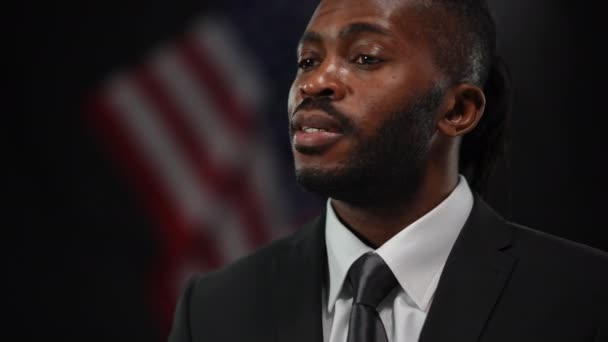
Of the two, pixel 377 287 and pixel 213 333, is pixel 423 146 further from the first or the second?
pixel 213 333

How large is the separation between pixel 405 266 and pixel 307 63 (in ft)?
1.12

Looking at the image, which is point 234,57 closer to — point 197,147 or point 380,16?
point 197,147

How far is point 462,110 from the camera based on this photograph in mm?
1224

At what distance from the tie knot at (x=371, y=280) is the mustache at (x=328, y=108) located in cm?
19

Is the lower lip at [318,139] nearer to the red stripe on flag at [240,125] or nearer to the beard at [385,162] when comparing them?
the beard at [385,162]

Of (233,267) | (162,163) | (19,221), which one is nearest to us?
(233,267)

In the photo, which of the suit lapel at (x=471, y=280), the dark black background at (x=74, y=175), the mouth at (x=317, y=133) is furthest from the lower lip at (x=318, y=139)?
the dark black background at (x=74, y=175)

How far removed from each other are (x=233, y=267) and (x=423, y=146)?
378mm

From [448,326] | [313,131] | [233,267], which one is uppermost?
[313,131]

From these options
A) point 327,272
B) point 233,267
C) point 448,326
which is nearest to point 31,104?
point 233,267

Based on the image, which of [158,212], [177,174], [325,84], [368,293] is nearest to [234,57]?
[177,174]

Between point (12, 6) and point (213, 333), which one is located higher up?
point (12, 6)

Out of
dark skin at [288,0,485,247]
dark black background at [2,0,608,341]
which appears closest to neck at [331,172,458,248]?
dark skin at [288,0,485,247]

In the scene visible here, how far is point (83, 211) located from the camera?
2090 mm
